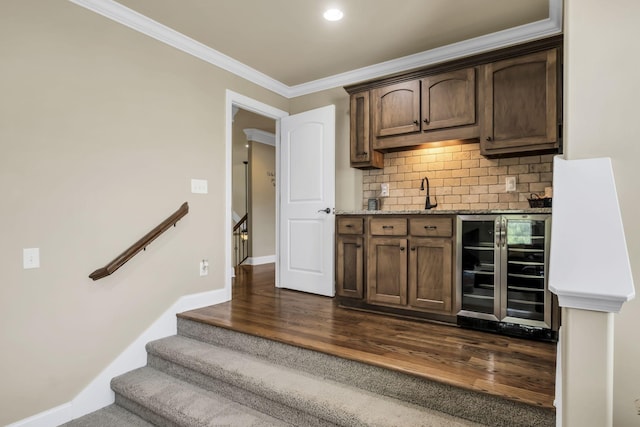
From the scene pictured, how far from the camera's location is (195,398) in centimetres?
224

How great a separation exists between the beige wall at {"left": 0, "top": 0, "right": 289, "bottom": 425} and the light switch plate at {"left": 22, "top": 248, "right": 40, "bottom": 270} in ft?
0.11

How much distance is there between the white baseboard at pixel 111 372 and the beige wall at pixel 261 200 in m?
3.41

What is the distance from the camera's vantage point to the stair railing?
657 centimetres

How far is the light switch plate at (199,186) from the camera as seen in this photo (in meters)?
3.15

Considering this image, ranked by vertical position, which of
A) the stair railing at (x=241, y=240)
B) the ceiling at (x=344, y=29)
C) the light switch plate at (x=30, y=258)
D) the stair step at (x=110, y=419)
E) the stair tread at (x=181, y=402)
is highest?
the ceiling at (x=344, y=29)

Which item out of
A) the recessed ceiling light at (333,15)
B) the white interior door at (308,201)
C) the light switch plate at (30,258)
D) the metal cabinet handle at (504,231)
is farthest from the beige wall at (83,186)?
the metal cabinet handle at (504,231)

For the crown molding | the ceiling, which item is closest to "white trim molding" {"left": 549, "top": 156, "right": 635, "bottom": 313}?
the ceiling

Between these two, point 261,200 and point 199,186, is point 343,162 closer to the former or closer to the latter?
point 199,186

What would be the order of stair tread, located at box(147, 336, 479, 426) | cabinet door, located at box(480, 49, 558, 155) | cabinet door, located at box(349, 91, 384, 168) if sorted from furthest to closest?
1. cabinet door, located at box(349, 91, 384, 168)
2. cabinet door, located at box(480, 49, 558, 155)
3. stair tread, located at box(147, 336, 479, 426)

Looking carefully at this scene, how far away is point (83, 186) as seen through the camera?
93.4 inches

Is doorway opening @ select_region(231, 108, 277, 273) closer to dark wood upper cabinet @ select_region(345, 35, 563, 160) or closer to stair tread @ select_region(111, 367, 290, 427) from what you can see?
dark wood upper cabinet @ select_region(345, 35, 563, 160)

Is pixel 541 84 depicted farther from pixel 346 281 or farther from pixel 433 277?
pixel 346 281

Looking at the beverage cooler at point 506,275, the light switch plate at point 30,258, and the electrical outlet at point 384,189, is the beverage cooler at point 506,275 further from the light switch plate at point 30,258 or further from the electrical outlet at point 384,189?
the light switch plate at point 30,258

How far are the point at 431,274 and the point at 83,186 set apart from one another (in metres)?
2.70
